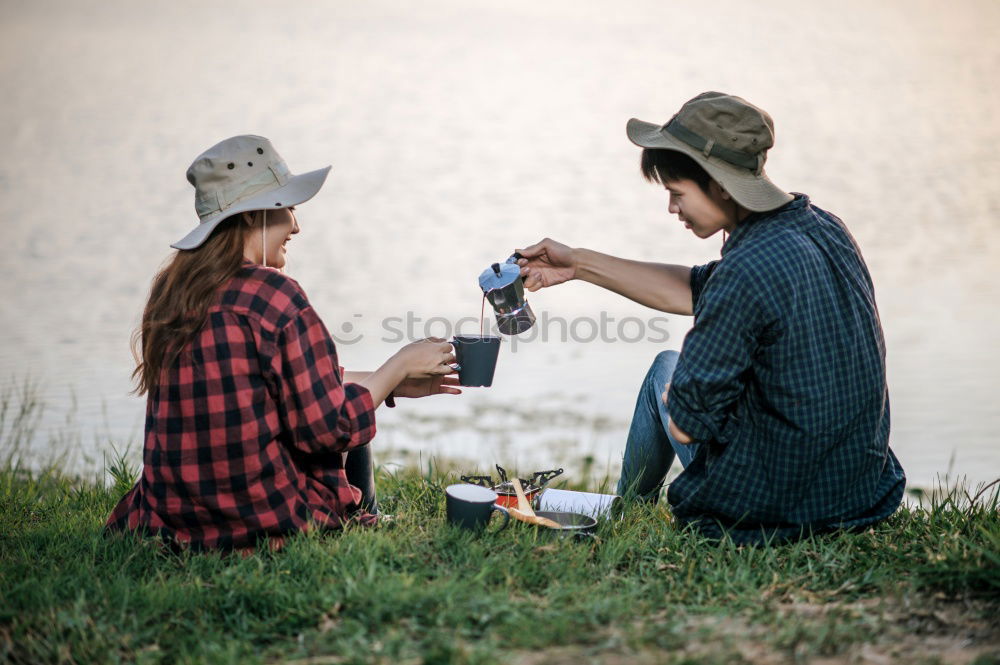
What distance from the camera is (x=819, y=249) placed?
2.99 m

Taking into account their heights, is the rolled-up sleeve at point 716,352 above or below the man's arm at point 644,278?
below

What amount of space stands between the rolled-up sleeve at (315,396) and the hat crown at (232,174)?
438 millimetres

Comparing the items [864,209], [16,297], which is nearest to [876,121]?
[864,209]

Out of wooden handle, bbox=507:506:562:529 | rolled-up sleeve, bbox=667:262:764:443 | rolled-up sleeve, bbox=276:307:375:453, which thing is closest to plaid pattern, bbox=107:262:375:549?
rolled-up sleeve, bbox=276:307:375:453

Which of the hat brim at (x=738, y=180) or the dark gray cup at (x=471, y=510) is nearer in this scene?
the hat brim at (x=738, y=180)

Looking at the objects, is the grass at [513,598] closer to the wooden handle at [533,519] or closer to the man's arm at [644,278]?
the wooden handle at [533,519]

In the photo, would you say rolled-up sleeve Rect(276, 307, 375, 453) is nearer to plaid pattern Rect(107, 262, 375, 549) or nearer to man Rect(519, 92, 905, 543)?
plaid pattern Rect(107, 262, 375, 549)

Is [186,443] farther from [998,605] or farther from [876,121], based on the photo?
[876,121]

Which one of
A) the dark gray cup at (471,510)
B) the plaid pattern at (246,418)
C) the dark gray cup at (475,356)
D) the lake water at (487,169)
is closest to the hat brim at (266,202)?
the plaid pattern at (246,418)

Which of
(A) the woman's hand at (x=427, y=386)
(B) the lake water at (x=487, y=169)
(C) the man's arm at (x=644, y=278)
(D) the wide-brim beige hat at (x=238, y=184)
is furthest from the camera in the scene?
(B) the lake water at (x=487, y=169)

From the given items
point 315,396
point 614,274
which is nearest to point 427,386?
point 315,396

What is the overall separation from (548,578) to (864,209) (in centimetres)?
927

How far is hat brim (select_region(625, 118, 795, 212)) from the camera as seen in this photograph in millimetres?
2998

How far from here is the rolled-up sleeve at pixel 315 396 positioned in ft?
9.59
